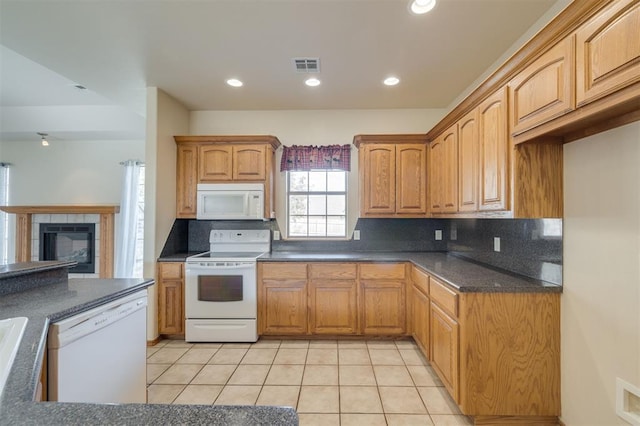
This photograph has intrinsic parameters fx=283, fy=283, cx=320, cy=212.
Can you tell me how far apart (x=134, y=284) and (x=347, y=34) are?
7.49ft

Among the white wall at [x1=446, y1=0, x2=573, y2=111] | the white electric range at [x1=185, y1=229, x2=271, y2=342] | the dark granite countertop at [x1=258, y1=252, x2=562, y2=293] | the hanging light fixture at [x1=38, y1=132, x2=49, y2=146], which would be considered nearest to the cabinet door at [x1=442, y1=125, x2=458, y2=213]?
the dark granite countertop at [x1=258, y1=252, x2=562, y2=293]

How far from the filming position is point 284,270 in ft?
9.91

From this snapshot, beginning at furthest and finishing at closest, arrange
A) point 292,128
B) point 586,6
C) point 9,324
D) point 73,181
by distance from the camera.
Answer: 1. point 73,181
2. point 292,128
3. point 586,6
4. point 9,324

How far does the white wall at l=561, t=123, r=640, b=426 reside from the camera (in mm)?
1368

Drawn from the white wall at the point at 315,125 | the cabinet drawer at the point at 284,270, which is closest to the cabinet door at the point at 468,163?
the white wall at the point at 315,125

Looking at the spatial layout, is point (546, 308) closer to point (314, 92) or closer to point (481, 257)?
point (481, 257)

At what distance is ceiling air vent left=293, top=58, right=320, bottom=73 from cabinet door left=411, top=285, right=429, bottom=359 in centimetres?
228

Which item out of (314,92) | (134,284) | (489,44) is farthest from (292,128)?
(134,284)

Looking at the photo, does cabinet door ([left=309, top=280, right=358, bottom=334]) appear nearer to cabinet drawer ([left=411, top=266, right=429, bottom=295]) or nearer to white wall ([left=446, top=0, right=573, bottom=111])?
cabinet drawer ([left=411, top=266, right=429, bottom=295])

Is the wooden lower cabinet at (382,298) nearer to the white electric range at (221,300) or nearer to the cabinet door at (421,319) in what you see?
the cabinet door at (421,319)

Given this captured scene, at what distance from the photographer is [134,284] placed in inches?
70.7

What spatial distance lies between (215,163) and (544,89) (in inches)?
120

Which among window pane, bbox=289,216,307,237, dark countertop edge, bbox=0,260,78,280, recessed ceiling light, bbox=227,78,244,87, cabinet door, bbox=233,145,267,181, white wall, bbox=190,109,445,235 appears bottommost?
dark countertop edge, bbox=0,260,78,280

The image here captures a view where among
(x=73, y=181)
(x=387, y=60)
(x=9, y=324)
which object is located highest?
(x=387, y=60)
